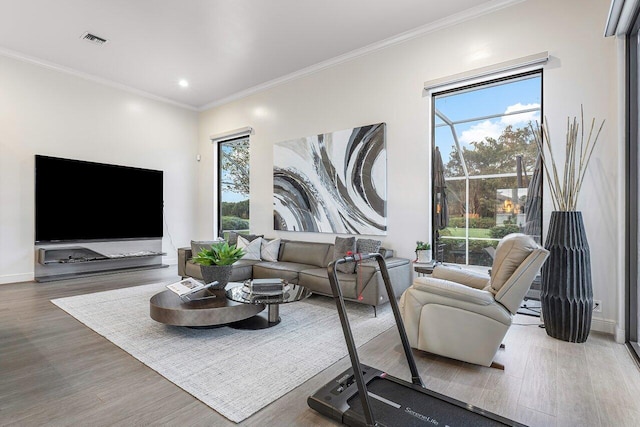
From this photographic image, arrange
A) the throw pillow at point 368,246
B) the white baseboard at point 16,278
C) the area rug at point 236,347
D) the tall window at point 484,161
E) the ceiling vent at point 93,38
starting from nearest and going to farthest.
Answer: the area rug at point 236,347
the tall window at point 484,161
the throw pillow at point 368,246
the ceiling vent at point 93,38
the white baseboard at point 16,278

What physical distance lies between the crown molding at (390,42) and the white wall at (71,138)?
177 cm

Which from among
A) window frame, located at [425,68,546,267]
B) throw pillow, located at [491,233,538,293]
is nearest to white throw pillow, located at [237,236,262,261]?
window frame, located at [425,68,546,267]

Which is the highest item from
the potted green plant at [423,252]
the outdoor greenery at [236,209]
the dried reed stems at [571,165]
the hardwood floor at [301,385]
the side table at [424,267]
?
the dried reed stems at [571,165]

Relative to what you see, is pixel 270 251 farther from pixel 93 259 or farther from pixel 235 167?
pixel 93 259

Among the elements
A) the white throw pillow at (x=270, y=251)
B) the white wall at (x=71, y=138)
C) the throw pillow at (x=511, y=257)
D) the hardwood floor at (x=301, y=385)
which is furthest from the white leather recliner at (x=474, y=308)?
the white wall at (x=71, y=138)

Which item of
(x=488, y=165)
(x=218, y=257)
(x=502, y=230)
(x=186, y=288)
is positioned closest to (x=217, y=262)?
(x=218, y=257)

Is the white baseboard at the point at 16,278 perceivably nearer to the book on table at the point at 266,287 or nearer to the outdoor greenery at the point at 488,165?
the book on table at the point at 266,287

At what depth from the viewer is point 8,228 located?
5070mm

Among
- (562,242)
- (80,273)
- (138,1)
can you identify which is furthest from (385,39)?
(80,273)

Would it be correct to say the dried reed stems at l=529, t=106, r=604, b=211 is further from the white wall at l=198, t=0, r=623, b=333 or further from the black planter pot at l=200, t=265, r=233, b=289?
the black planter pot at l=200, t=265, r=233, b=289

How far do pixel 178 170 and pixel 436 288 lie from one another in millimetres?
6185

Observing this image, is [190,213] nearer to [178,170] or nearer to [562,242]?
[178,170]

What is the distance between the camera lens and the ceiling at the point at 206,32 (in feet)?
12.5

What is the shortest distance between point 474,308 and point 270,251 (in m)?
3.40
